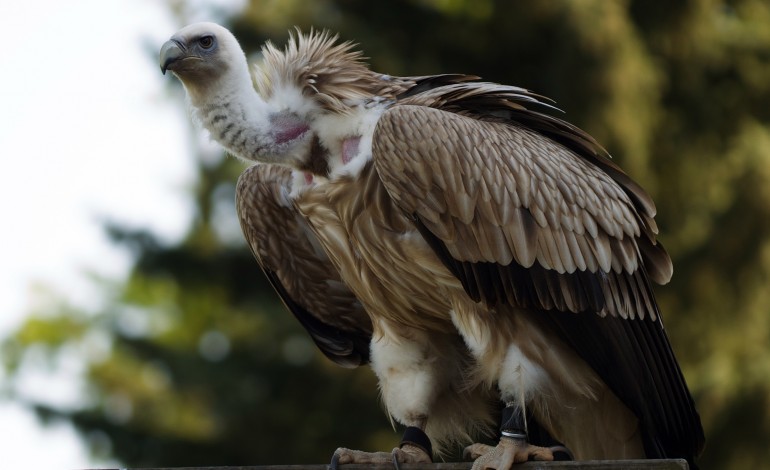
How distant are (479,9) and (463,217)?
24.9 ft

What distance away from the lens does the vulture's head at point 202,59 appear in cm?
501

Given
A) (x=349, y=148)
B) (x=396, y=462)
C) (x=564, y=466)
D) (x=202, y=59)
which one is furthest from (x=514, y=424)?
(x=202, y=59)

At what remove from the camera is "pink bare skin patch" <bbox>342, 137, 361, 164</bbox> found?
197 inches

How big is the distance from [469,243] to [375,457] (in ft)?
2.84

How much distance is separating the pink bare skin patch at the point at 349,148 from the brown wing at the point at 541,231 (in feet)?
0.75

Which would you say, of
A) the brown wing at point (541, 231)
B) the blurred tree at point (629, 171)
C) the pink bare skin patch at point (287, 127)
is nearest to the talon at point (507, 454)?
the brown wing at point (541, 231)

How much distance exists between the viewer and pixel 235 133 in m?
4.98

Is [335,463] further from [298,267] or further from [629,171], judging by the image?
[629,171]

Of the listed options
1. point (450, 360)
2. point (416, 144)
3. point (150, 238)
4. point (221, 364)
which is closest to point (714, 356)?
point (221, 364)

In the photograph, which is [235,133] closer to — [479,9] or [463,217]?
[463,217]

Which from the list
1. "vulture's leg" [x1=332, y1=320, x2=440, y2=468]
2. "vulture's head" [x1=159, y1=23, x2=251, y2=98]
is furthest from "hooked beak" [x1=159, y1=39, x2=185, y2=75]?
"vulture's leg" [x1=332, y1=320, x2=440, y2=468]

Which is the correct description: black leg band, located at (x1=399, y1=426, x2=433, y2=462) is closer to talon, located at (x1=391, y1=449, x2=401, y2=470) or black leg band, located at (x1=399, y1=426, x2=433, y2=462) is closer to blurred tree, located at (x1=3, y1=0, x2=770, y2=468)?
talon, located at (x1=391, y1=449, x2=401, y2=470)

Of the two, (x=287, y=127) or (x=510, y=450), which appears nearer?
(x=510, y=450)

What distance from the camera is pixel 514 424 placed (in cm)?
469
